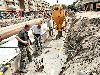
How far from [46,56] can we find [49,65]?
6.35ft

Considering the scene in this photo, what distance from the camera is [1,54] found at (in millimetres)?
10445

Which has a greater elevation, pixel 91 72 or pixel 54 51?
pixel 91 72

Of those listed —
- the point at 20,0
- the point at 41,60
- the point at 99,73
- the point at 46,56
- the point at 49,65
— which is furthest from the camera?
the point at 20,0

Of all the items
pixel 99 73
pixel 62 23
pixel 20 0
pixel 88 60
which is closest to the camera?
pixel 99 73

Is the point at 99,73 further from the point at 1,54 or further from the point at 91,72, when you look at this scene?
the point at 1,54

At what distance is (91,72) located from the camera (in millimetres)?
5723

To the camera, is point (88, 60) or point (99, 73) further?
point (88, 60)

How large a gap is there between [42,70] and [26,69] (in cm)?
71

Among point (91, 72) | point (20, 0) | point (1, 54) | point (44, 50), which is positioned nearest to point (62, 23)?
point (44, 50)

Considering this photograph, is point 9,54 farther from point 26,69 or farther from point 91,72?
point 91,72

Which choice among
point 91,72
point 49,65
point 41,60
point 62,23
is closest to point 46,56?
point 41,60

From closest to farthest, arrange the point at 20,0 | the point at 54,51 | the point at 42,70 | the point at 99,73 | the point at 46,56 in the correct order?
1. the point at 99,73
2. the point at 42,70
3. the point at 46,56
4. the point at 54,51
5. the point at 20,0

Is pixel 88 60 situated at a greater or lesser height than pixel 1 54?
greater

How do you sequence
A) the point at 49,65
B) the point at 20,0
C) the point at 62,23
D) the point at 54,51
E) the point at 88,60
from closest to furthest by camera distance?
the point at 88,60 < the point at 49,65 < the point at 54,51 < the point at 62,23 < the point at 20,0
